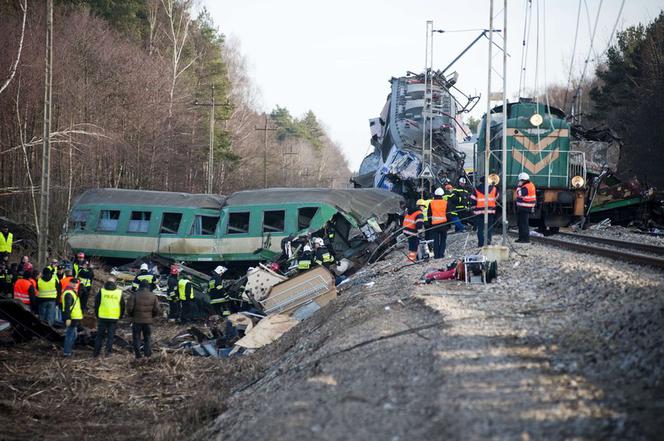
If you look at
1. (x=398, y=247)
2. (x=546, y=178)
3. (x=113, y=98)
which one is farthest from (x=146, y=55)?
(x=546, y=178)

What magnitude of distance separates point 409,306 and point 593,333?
3298 millimetres

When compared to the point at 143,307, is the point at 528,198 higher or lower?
higher

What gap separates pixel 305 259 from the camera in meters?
19.4

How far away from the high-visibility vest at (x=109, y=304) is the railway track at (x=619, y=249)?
9158 millimetres

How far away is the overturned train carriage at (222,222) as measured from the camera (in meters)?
23.3

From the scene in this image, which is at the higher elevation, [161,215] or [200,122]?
[200,122]

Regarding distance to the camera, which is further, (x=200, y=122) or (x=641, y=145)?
(x=200, y=122)

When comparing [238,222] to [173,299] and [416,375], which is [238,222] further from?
[416,375]

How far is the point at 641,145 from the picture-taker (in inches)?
1854

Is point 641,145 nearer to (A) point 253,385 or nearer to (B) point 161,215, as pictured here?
→ (B) point 161,215

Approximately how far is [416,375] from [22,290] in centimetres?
1297

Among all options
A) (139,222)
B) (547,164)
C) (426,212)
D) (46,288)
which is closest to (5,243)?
(139,222)

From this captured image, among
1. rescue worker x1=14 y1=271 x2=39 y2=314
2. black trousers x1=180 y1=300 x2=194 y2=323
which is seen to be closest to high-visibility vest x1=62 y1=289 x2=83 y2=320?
rescue worker x1=14 y1=271 x2=39 y2=314

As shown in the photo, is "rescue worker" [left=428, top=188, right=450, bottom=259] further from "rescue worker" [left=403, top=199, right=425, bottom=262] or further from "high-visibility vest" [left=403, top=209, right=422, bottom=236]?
"high-visibility vest" [left=403, top=209, right=422, bottom=236]
